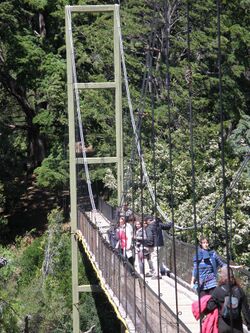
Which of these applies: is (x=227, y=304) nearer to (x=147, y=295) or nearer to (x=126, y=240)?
(x=147, y=295)

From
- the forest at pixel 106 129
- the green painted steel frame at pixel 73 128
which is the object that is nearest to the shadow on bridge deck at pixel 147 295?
the forest at pixel 106 129

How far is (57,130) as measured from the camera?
1008 inches

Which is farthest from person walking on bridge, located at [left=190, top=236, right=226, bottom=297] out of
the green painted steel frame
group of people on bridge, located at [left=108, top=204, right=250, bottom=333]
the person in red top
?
the green painted steel frame

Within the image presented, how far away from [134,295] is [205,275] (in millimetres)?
1337

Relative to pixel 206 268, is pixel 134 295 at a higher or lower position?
lower

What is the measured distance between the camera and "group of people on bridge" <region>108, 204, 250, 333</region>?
18.5 ft

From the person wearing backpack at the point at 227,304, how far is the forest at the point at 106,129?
25.5 ft

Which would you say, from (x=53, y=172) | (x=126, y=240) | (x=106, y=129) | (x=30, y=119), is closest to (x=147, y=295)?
(x=126, y=240)

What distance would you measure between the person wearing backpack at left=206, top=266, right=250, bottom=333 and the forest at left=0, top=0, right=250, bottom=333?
25.5 feet

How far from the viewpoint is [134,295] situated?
8.51 m

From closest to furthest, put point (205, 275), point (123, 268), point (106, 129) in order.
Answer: point (205, 275) < point (123, 268) < point (106, 129)

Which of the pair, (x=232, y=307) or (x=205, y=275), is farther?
(x=205, y=275)

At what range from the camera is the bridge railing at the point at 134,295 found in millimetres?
6801

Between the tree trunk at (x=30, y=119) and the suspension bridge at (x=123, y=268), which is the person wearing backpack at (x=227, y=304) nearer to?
the suspension bridge at (x=123, y=268)
